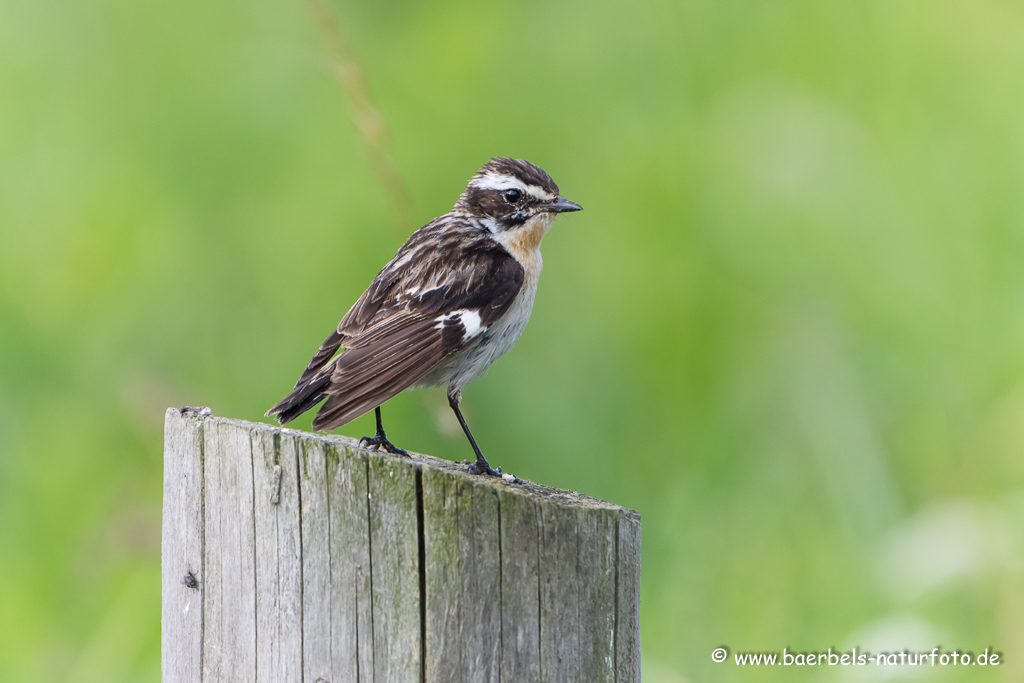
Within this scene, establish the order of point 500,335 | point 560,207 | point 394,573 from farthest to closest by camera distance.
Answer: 1. point 560,207
2. point 500,335
3. point 394,573

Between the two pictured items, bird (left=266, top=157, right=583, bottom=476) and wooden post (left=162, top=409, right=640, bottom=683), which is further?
bird (left=266, top=157, right=583, bottom=476)

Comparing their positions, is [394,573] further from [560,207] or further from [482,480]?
[560,207]

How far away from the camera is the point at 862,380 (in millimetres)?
6285

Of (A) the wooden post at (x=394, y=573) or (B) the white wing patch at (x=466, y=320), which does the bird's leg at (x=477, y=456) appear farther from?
(A) the wooden post at (x=394, y=573)

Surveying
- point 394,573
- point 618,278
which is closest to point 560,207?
point 618,278

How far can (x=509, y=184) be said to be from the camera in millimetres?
5141

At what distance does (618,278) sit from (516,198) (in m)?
1.62

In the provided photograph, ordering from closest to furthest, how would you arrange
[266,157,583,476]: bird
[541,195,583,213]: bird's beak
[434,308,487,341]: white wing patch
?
[266,157,583,476]: bird, [434,308,487,341]: white wing patch, [541,195,583,213]: bird's beak

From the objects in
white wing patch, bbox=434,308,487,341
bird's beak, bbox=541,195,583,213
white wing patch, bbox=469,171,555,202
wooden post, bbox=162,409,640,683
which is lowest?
wooden post, bbox=162,409,640,683

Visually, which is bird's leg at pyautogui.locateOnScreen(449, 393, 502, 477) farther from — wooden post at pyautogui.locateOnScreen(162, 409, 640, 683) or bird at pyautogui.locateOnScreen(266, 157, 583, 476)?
wooden post at pyautogui.locateOnScreen(162, 409, 640, 683)

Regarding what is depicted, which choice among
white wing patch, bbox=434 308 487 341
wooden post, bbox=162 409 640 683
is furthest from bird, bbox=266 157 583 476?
wooden post, bbox=162 409 640 683

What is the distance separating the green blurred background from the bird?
19.9 inches

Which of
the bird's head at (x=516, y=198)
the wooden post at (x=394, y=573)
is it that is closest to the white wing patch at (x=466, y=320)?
the bird's head at (x=516, y=198)

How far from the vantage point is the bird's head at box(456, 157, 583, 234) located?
512 cm
